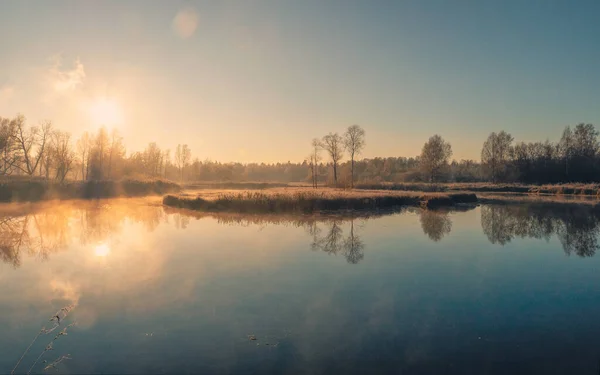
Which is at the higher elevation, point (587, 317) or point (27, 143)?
point (27, 143)

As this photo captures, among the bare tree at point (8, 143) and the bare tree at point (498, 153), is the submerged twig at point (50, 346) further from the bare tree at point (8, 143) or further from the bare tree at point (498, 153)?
the bare tree at point (498, 153)

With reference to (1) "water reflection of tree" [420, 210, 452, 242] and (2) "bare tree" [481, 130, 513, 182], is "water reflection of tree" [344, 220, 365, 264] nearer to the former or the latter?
(1) "water reflection of tree" [420, 210, 452, 242]

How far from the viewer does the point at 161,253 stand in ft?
56.5

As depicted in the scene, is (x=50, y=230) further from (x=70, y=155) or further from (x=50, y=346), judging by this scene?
(x=70, y=155)

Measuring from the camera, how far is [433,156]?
7781cm

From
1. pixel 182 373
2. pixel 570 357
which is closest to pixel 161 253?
pixel 182 373

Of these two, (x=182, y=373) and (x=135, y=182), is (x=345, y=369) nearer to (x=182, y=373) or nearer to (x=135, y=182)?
(x=182, y=373)

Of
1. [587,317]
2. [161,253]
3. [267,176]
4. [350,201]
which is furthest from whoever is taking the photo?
[267,176]

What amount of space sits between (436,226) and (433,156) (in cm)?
5630

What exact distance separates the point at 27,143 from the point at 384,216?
73944 millimetres

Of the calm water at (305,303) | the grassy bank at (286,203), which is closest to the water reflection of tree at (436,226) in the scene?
the calm water at (305,303)

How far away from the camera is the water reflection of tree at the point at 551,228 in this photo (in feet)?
63.5

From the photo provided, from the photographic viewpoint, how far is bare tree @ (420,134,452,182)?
7775cm

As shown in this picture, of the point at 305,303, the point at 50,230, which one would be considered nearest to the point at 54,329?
the point at 305,303
